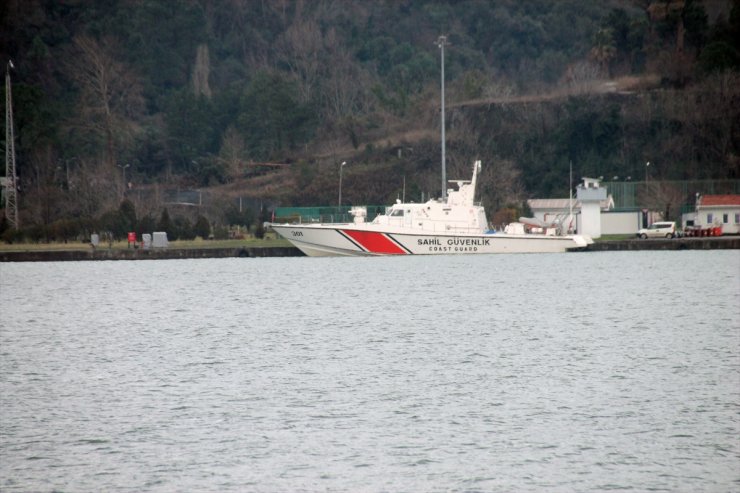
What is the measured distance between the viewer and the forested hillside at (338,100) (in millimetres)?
92250

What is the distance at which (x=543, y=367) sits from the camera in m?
25.3

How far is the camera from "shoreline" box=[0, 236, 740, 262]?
64188mm

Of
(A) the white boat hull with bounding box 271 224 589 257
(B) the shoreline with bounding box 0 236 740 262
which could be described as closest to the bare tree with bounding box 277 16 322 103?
(B) the shoreline with bounding box 0 236 740 262

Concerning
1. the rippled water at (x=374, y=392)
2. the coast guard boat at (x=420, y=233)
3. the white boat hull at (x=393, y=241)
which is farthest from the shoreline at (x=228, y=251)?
the rippled water at (x=374, y=392)

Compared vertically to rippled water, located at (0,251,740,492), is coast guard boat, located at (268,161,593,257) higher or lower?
higher

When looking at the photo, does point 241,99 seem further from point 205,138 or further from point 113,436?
point 113,436

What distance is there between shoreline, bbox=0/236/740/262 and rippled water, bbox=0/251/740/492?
1883 centimetres

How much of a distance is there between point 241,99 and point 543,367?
3414 inches

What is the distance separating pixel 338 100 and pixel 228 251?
2249 inches

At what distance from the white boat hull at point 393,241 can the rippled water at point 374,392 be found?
62.4 feet

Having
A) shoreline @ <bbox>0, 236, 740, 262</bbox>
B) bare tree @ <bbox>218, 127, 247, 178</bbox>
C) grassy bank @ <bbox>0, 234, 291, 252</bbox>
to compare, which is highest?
bare tree @ <bbox>218, 127, 247, 178</bbox>

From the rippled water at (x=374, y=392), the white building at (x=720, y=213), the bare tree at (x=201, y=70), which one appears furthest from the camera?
the bare tree at (x=201, y=70)

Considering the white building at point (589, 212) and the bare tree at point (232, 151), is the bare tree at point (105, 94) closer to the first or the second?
the bare tree at point (232, 151)

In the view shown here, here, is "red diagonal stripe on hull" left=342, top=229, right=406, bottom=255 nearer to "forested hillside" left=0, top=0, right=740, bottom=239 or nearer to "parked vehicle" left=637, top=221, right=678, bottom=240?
"forested hillside" left=0, top=0, right=740, bottom=239
